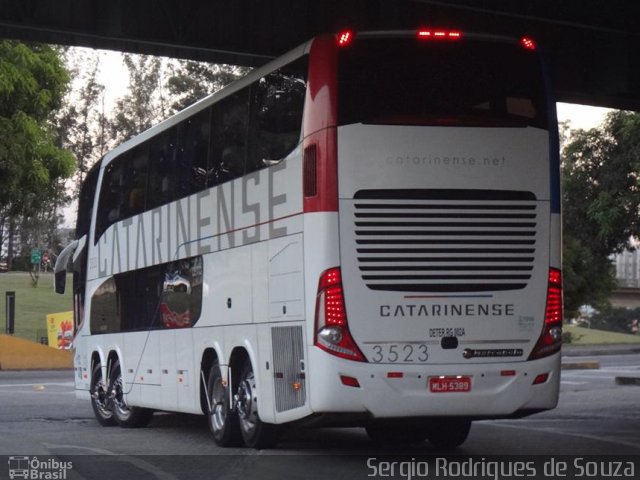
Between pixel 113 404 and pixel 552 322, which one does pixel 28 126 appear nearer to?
pixel 113 404

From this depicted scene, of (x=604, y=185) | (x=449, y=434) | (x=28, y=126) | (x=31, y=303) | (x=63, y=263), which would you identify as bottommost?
(x=449, y=434)

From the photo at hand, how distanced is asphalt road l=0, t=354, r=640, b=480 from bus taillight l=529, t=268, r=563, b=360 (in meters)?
1.47

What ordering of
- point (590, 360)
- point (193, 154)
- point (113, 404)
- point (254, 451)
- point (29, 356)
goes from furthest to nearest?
point (590, 360)
point (29, 356)
point (113, 404)
point (193, 154)
point (254, 451)

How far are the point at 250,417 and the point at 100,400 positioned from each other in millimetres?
6037

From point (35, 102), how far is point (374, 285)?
24.4 m

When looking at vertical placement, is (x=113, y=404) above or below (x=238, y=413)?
below

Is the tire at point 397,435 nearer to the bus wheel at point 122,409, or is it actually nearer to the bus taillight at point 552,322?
the bus taillight at point 552,322

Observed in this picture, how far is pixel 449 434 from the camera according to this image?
14242 mm

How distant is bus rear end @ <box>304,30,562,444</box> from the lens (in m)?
12.0

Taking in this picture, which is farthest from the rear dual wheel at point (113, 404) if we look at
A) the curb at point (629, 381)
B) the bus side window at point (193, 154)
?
the curb at point (629, 381)

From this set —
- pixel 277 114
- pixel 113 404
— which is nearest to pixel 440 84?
pixel 277 114

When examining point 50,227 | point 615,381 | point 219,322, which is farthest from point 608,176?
point 50,227

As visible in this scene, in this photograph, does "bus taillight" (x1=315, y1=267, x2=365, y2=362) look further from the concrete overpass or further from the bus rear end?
the concrete overpass

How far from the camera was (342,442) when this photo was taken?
15305 millimetres
